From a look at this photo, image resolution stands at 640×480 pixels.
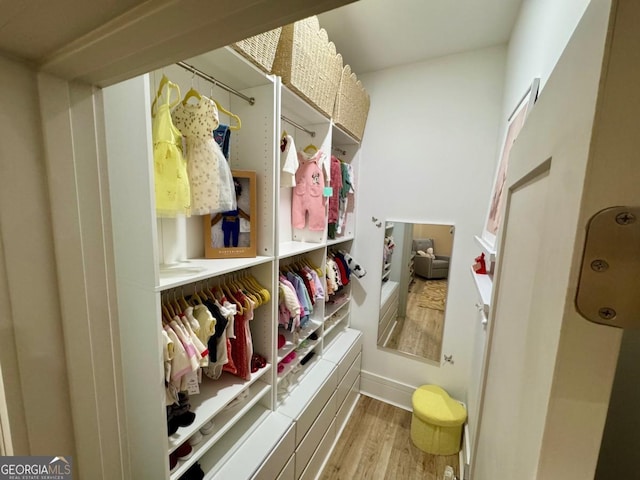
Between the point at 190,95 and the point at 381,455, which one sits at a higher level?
the point at 190,95

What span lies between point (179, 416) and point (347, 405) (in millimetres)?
1520

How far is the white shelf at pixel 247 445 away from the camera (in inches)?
43.1

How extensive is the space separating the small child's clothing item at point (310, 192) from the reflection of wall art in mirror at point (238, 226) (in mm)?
543

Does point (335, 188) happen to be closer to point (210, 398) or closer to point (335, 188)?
point (335, 188)

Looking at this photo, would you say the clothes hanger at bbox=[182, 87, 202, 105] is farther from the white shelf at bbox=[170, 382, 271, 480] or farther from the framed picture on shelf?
the white shelf at bbox=[170, 382, 271, 480]

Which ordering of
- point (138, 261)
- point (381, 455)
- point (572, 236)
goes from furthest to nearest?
1. point (381, 455)
2. point (138, 261)
3. point (572, 236)

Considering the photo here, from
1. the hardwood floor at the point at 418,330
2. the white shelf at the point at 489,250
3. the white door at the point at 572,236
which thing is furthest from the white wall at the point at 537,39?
the hardwood floor at the point at 418,330

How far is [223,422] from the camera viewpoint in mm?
1162

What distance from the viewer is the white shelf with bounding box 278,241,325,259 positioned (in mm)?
1433

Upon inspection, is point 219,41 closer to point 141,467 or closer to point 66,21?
point 66,21

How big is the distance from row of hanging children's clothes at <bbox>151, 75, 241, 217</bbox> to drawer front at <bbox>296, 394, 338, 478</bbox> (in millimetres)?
1383

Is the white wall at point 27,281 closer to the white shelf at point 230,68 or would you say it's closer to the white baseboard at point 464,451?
the white shelf at point 230,68

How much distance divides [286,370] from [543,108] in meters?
1.58

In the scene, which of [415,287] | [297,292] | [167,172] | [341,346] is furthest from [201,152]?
[415,287]
